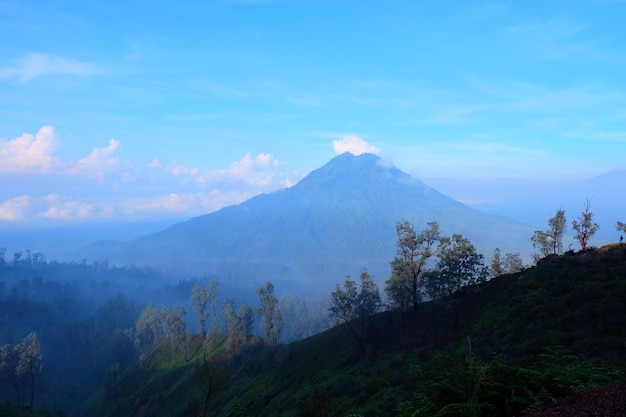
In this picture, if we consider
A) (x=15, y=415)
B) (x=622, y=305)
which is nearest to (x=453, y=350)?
(x=622, y=305)

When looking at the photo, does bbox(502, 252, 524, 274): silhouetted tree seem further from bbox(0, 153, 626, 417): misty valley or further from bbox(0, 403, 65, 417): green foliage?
bbox(0, 403, 65, 417): green foliage

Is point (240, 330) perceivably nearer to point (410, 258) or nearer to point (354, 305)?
point (354, 305)

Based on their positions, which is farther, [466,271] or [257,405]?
[257,405]

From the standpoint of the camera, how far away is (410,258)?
5456 cm

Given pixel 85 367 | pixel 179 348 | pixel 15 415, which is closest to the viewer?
pixel 15 415

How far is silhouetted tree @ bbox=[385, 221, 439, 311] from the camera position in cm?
5341

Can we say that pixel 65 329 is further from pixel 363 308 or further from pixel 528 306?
pixel 528 306

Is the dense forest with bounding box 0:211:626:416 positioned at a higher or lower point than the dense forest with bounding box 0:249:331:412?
higher

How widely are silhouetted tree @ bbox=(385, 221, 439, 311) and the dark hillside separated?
4.01m

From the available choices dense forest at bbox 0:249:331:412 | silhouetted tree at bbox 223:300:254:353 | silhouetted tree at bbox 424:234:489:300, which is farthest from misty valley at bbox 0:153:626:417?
dense forest at bbox 0:249:331:412

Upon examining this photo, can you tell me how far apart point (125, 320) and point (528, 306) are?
612 feet

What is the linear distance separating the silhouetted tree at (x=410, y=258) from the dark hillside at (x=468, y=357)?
13.2ft

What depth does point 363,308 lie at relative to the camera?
5906cm

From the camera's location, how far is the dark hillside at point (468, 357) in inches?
448
